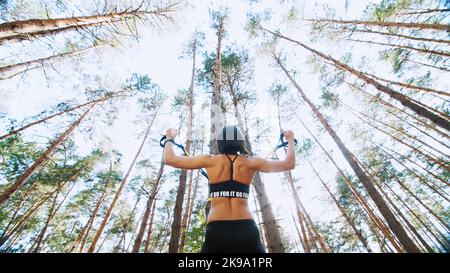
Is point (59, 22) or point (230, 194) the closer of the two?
point (230, 194)

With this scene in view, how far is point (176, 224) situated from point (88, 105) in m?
12.2

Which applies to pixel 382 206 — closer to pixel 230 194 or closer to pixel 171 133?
pixel 230 194

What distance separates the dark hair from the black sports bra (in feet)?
1.06

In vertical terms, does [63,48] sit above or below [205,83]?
above

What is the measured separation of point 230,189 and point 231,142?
1.88 feet

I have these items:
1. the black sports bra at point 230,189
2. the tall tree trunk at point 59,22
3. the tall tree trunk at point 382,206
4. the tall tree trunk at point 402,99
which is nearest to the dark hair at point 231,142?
the black sports bra at point 230,189

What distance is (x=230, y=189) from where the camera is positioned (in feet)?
6.96

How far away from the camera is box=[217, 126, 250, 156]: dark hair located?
7.90 ft

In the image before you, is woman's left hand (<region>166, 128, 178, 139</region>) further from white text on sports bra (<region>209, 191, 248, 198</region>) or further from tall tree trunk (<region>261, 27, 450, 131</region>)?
tall tree trunk (<region>261, 27, 450, 131</region>)

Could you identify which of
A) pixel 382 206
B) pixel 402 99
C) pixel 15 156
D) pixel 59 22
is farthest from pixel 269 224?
pixel 15 156

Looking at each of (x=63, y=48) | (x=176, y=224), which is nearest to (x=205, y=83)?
(x=176, y=224)

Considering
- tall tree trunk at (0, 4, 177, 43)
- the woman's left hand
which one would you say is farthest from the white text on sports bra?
tall tree trunk at (0, 4, 177, 43)
